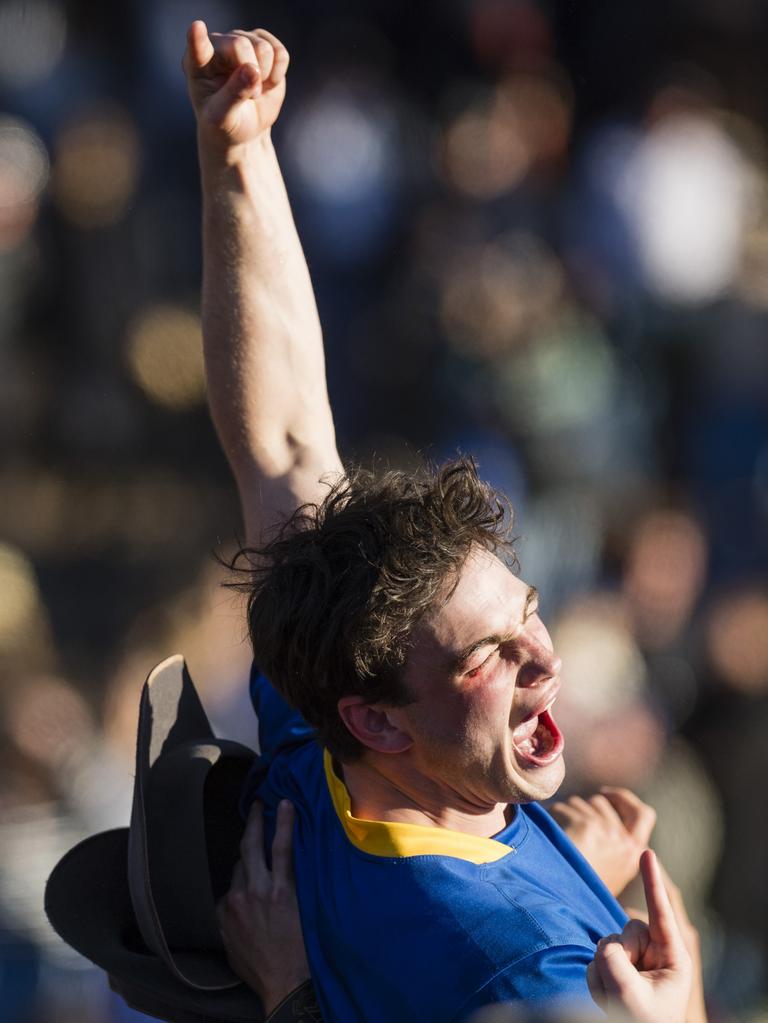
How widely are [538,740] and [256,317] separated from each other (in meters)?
0.64

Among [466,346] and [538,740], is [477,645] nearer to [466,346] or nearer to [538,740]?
Answer: [538,740]

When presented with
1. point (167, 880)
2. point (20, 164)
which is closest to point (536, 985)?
point (167, 880)

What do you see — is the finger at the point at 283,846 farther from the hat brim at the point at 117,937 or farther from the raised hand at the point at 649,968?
the raised hand at the point at 649,968

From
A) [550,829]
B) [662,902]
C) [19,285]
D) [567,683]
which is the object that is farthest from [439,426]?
[662,902]

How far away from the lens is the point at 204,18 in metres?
3.17

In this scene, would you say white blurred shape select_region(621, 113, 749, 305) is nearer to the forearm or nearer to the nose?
the forearm

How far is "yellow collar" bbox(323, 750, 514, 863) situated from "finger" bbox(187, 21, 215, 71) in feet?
2.83

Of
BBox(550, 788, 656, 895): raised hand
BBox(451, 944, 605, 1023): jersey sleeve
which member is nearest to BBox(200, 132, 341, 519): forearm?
BBox(550, 788, 656, 895): raised hand

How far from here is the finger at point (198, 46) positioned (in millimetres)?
1465

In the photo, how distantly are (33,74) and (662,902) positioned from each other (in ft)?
8.61

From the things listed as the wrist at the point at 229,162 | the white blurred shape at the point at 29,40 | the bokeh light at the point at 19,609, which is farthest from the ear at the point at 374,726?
the white blurred shape at the point at 29,40

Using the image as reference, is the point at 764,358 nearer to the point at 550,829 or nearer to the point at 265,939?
the point at 550,829

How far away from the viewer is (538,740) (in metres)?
1.29

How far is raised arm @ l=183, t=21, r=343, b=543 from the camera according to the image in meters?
1.56
